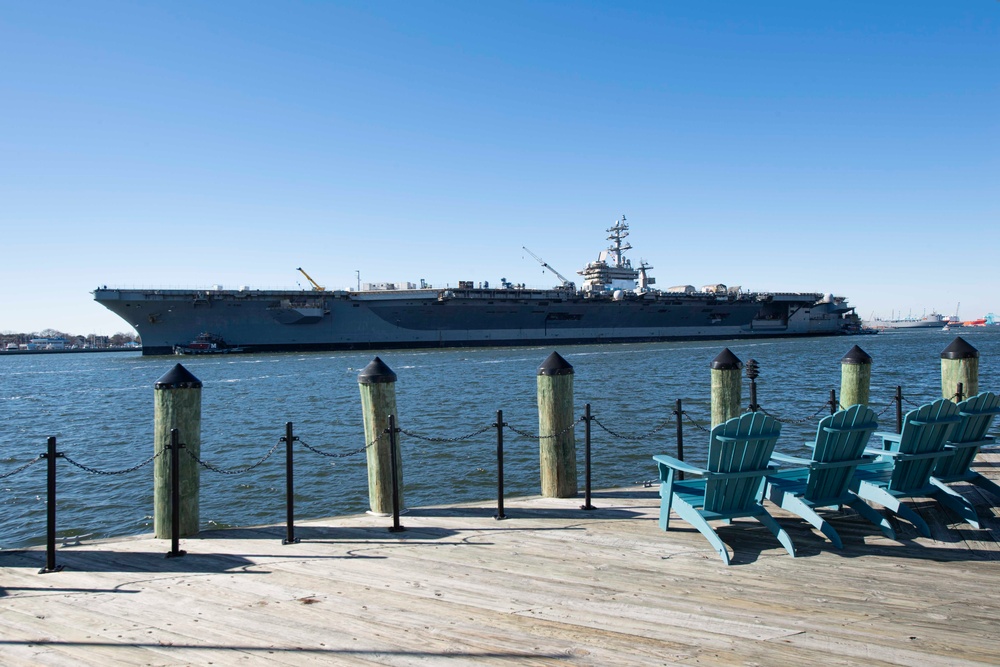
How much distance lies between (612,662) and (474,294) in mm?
49287

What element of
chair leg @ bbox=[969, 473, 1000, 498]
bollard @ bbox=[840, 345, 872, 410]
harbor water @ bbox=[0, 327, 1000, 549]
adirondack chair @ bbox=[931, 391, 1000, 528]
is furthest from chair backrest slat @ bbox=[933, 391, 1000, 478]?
bollard @ bbox=[840, 345, 872, 410]

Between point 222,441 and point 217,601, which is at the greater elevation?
point 217,601

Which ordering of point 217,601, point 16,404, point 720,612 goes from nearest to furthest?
point 720,612
point 217,601
point 16,404

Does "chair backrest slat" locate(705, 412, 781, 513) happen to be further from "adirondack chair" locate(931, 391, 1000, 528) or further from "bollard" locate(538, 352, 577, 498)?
"bollard" locate(538, 352, 577, 498)

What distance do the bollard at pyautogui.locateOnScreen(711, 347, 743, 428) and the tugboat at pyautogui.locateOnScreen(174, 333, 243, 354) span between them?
47.4 m

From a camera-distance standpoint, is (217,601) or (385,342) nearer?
(217,601)

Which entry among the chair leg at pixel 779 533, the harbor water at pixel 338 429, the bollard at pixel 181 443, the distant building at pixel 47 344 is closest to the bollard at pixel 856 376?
the harbor water at pixel 338 429

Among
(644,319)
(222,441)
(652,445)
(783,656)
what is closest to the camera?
(783,656)

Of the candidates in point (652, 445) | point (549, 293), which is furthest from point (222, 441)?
point (549, 293)

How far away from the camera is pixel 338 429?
51.4 ft

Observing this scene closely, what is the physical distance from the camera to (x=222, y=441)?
14.7m

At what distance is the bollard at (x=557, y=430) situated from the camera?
5.91 metres

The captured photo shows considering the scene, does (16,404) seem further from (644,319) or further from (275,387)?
(644,319)

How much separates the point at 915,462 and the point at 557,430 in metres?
2.74
